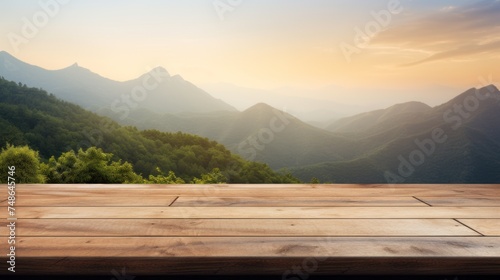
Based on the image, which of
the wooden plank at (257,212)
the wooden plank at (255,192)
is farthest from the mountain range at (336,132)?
the wooden plank at (257,212)

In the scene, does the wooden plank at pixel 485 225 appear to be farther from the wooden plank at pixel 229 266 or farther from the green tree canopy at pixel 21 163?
the green tree canopy at pixel 21 163

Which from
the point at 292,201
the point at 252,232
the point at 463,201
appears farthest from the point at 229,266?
the point at 463,201

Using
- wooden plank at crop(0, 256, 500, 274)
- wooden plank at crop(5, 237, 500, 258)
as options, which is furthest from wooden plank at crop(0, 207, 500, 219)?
wooden plank at crop(0, 256, 500, 274)

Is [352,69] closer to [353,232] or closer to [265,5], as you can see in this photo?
[265,5]

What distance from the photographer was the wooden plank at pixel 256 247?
2.88ft

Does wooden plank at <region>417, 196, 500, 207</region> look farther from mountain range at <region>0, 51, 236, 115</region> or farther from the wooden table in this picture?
mountain range at <region>0, 51, 236, 115</region>

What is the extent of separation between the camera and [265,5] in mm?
10867

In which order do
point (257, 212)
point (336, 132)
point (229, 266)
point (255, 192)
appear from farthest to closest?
1. point (336, 132)
2. point (255, 192)
3. point (257, 212)
4. point (229, 266)

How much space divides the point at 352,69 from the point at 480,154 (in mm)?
36778

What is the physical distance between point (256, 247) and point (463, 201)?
0.92m

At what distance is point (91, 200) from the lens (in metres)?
1.42

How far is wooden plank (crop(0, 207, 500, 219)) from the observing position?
3.94ft

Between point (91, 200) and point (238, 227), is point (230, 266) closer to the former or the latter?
point (238, 227)

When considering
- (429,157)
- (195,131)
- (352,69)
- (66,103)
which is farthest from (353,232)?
(195,131)
